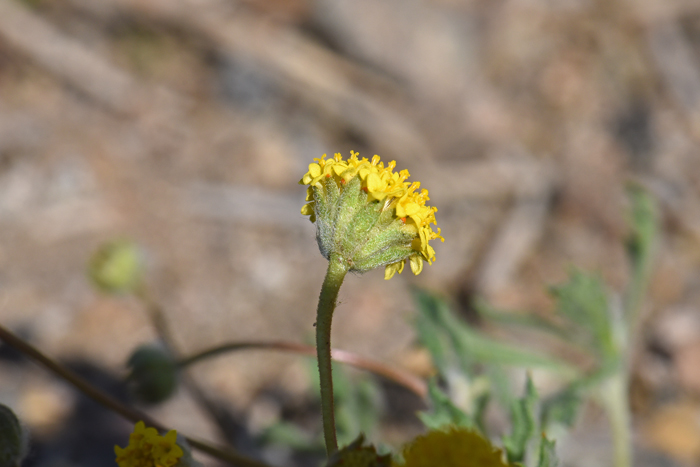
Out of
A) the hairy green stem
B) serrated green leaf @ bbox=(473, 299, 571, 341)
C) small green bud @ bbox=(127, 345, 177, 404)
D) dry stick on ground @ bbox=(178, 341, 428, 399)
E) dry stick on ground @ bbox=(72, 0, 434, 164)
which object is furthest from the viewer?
dry stick on ground @ bbox=(72, 0, 434, 164)

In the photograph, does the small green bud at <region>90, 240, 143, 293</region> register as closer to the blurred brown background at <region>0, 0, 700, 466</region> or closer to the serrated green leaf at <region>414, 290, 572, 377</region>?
the blurred brown background at <region>0, 0, 700, 466</region>

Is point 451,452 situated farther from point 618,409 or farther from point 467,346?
point 618,409

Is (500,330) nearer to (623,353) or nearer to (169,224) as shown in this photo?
(623,353)

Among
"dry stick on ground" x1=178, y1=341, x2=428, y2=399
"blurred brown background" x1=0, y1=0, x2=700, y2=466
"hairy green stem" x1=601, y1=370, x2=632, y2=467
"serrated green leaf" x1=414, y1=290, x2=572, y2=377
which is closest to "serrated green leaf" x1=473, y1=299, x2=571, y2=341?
"serrated green leaf" x1=414, y1=290, x2=572, y2=377

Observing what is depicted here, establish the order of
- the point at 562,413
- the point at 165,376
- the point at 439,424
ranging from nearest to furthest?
the point at 439,424 < the point at 562,413 < the point at 165,376

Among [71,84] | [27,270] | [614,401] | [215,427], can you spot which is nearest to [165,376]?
[215,427]
